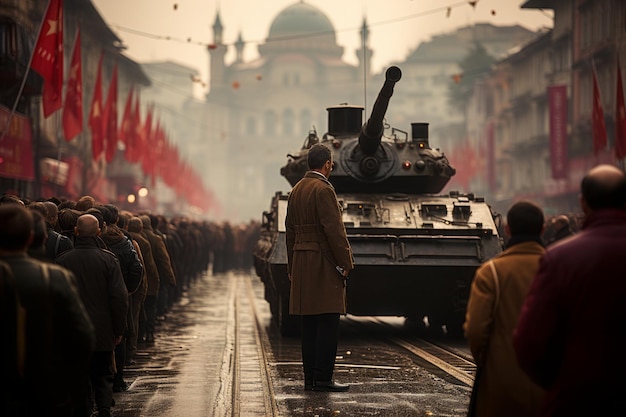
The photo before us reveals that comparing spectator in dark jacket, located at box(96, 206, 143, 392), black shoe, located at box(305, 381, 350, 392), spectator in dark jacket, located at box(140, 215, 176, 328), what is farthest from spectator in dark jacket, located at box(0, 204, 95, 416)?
spectator in dark jacket, located at box(140, 215, 176, 328)

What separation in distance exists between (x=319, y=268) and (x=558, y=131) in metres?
39.7

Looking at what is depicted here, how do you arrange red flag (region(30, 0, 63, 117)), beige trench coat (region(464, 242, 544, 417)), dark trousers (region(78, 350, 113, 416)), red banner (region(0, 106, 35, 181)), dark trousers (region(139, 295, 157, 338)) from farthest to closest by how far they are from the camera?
red banner (region(0, 106, 35, 181))
red flag (region(30, 0, 63, 117))
dark trousers (region(139, 295, 157, 338))
dark trousers (region(78, 350, 113, 416))
beige trench coat (region(464, 242, 544, 417))

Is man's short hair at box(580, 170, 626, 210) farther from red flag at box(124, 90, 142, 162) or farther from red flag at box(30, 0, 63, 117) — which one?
red flag at box(124, 90, 142, 162)

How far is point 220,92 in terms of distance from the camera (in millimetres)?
136125

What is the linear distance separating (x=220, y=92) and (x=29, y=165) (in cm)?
10667

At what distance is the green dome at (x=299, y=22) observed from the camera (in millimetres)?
124250

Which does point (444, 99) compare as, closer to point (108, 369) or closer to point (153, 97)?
point (153, 97)

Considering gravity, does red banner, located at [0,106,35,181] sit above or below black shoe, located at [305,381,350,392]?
above

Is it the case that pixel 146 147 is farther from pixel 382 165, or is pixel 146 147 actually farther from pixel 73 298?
pixel 73 298

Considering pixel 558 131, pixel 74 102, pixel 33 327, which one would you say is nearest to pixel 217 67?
pixel 558 131

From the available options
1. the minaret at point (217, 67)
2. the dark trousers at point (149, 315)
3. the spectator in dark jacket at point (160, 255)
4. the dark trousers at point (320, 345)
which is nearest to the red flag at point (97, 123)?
the spectator in dark jacket at point (160, 255)

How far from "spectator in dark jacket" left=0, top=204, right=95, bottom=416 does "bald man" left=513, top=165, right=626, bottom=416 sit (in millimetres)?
2092

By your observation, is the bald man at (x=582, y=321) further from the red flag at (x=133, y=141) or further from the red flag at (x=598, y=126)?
the red flag at (x=133, y=141)

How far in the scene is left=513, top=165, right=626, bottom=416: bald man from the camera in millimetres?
5176
